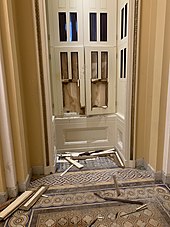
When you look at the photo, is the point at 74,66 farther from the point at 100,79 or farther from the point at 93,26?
the point at 93,26

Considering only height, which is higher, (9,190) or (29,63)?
(29,63)

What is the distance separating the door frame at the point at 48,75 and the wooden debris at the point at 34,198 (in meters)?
0.35

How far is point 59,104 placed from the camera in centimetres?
298

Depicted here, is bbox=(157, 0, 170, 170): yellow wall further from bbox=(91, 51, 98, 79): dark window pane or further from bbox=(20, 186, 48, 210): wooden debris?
bbox=(20, 186, 48, 210): wooden debris

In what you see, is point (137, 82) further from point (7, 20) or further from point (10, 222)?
point (10, 222)

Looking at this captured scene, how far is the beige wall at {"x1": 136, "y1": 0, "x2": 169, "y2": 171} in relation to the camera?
6.44ft

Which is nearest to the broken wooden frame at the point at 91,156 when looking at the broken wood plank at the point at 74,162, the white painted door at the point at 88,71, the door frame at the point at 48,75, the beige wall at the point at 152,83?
the broken wood plank at the point at 74,162

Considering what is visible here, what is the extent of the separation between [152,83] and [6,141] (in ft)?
5.89

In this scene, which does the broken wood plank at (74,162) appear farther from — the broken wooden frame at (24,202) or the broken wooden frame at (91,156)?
the broken wooden frame at (24,202)

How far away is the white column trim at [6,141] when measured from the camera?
1761 mm

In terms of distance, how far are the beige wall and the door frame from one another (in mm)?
71

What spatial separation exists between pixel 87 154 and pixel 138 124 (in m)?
1.09

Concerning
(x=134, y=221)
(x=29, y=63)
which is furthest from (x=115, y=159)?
(x=29, y=63)

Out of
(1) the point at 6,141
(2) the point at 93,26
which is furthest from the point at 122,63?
(1) the point at 6,141
